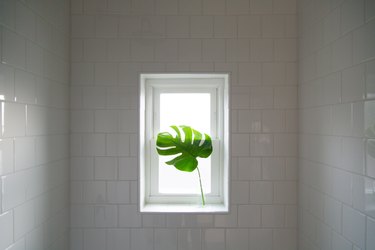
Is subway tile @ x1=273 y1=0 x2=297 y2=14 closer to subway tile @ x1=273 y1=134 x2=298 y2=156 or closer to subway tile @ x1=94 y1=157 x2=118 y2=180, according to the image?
subway tile @ x1=273 y1=134 x2=298 y2=156

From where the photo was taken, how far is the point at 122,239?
1.78 meters

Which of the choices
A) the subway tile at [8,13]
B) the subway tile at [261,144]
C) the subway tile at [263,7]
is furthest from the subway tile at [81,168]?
the subway tile at [263,7]

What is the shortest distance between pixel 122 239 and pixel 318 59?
5.07 feet

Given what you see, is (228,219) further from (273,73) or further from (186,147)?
(273,73)

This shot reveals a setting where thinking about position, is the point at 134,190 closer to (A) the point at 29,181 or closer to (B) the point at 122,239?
(B) the point at 122,239

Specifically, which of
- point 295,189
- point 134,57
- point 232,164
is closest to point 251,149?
point 232,164

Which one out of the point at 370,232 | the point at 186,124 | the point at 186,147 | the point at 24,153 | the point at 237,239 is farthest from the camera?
the point at 186,124

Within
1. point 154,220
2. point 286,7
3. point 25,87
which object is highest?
point 286,7

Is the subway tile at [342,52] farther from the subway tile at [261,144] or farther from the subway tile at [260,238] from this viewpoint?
the subway tile at [260,238]

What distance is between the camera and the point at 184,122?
6.81 feet

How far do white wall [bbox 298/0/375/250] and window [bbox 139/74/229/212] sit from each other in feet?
1.79

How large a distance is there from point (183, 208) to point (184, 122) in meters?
0.60

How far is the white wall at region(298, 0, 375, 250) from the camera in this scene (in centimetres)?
111

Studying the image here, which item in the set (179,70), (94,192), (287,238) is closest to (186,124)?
(179,70)
